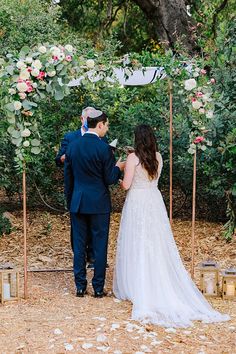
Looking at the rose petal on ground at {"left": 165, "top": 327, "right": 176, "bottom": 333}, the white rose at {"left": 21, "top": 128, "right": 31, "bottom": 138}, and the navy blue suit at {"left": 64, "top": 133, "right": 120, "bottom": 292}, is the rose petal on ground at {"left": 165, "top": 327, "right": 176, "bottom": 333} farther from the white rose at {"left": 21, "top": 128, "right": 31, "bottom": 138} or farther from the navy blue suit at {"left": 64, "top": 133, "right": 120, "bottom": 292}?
the white rose at {"left": 21, "top": 128, "right": 31, "bottom": 138}

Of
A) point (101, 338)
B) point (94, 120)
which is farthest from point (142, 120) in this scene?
point (101, 338)

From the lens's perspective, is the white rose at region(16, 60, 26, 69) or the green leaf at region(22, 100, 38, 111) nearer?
the white rose at region(16, 60, 26, 69)

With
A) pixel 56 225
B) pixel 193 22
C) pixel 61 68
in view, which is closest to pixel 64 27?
pixel 193 22

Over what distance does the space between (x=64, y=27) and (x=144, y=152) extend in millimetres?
8593

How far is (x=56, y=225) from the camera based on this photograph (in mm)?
9945

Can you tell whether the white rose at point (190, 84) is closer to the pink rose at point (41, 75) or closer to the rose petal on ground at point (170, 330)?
the pink rose at point (41, 75)

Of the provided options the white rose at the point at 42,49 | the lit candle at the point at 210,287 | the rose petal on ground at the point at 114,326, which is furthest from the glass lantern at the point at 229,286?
the white rose at the point at 42,49

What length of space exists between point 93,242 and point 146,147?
1019 mm

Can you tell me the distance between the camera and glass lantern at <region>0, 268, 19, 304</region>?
6246 millimetres

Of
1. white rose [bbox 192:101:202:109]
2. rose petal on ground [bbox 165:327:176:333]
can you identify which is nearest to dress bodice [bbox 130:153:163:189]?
white rose [bbox 192:101:202:109]

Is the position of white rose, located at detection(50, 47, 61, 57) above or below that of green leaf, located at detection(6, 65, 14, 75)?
above

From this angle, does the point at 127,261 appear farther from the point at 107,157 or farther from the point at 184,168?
the point at 184,168

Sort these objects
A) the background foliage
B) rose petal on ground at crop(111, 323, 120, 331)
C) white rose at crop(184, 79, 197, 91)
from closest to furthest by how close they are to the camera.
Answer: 1. rose petal on ground at crop(111, 323, 120, 331)
2. white rose at crop(184, 79, 197, 91)
3. the background foliage

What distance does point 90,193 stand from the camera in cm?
617
